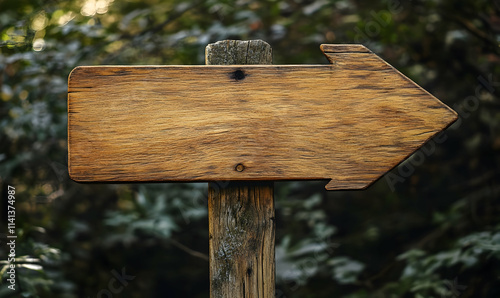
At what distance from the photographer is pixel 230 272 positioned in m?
0.88

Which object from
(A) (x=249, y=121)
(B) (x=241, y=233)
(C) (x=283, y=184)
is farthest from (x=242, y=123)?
(C) (x=283, y=184)

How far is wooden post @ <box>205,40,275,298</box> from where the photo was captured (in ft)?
2.88

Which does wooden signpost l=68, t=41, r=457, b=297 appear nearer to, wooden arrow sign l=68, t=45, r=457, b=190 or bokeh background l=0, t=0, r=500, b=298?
wooden arrow sign l=68, t=45, r=457, b=190

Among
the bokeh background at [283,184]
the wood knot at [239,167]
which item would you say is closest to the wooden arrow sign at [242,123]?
the wood knot at [239,167]

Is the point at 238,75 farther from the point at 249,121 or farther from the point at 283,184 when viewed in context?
the point at 283,184

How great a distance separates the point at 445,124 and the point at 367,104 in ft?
0.55

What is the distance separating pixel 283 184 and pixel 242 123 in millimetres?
1274

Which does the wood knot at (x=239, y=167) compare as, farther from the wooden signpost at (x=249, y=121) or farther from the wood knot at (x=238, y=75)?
the wood knot at (x=238, y=75)

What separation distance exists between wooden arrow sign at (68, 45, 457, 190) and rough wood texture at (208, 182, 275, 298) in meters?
0.08

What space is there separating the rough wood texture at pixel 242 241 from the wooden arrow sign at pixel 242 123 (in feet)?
0.26

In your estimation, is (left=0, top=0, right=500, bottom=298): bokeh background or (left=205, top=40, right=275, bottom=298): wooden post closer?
(left=205, top=40, right=275, bottom=298): wooden post

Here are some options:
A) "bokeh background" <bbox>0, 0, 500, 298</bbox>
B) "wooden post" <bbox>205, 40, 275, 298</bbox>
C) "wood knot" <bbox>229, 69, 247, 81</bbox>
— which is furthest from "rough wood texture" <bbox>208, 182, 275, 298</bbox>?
"bokeh background" <bbox>0, 0, 500, 298</bbox>

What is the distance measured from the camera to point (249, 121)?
32.8 inches

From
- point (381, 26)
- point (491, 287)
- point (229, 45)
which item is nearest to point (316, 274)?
point (491, 287)
